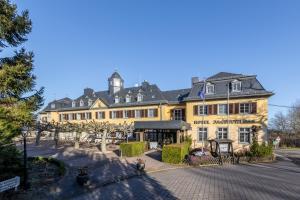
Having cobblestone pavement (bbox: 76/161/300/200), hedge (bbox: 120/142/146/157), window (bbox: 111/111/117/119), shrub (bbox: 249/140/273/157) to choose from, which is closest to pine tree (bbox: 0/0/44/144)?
cobblestone pavement (bbox: 76/161/300/200)

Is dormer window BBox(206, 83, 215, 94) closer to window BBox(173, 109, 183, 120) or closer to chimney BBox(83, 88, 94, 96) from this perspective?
window BBox(173, 109, 183, 120)

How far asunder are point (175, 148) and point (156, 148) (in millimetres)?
9660

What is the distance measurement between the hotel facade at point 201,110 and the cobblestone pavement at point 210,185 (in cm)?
986

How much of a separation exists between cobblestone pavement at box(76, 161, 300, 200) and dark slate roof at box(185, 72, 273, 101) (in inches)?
447

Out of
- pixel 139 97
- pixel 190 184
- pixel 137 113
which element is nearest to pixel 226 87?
pixel 139 97

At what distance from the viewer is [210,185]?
13.4m

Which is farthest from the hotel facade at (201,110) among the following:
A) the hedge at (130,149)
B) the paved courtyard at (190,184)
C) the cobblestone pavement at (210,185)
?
the cobblestone pavement at (210,185)

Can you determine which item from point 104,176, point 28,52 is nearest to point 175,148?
point 104,176

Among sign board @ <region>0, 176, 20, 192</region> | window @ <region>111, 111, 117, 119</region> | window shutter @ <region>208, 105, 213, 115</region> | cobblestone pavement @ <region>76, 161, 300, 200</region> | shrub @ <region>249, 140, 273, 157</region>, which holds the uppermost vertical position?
window shutter @ <region>208, 105, 213, 115</region>

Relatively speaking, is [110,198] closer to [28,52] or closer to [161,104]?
[28,52]

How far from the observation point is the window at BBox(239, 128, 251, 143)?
2748cm

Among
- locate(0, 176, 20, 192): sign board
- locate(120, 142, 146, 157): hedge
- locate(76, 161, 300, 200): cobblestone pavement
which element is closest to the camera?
locate(0, 176, 20, 192): sign board

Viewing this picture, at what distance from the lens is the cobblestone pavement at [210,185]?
11578 millimetres

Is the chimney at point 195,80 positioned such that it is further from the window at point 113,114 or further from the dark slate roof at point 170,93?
the window at point 113,114
